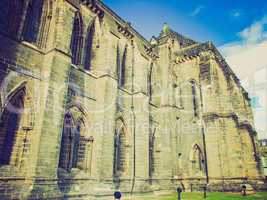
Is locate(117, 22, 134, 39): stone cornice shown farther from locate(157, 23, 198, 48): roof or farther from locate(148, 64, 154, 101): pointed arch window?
locate(157, 23, 198, 48): roof

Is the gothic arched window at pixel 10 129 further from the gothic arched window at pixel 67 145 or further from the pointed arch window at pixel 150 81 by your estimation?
the pointed arch window at pixel 150 81

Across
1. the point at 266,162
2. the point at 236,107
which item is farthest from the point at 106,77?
the point at 266,162

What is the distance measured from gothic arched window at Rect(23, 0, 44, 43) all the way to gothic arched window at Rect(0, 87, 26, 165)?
2668 mm

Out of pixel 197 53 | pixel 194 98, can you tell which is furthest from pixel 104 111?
pixel 197 53

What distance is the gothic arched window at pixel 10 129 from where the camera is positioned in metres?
8.16

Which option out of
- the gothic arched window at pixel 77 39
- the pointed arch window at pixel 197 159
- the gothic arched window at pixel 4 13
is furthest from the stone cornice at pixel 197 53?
the gothic arched window at pixel 4 13

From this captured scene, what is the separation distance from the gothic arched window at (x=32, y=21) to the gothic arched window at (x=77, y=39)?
1.99m

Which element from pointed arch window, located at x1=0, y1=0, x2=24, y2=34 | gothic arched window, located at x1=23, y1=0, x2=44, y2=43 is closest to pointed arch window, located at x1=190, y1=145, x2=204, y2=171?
gothic arched window, located at x1=23, y1=0, x2=44, y2=43

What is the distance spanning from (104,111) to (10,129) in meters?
4.60

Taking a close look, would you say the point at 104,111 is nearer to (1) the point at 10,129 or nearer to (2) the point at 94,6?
(1) the point at 10,129

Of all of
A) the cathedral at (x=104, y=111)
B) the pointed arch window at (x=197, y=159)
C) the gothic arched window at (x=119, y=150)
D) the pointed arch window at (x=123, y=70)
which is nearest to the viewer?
the cathedral at (x=104, y=111)

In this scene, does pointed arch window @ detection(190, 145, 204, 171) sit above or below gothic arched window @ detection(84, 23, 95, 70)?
below

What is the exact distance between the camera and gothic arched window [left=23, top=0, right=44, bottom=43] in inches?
391

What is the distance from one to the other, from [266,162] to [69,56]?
Answer: 3268 centimetres
